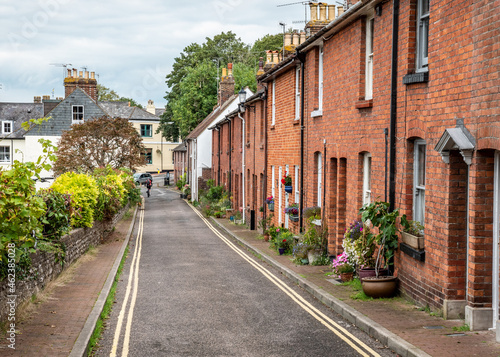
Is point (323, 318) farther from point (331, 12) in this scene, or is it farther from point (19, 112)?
point (19, 112)

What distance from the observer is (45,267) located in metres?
12.0

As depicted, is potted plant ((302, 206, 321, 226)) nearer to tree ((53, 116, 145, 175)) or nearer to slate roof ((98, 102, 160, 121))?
tree ((53, 116, 145, 175))

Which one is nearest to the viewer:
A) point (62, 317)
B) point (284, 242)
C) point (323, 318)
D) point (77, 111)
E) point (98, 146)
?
point (62, 317)

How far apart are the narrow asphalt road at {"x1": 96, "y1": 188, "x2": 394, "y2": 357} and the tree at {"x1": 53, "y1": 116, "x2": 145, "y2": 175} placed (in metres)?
20.5

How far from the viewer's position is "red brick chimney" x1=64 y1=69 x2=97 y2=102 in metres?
52.5

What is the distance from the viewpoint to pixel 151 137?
284 feet

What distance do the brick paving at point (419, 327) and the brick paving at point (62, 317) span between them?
192 inches

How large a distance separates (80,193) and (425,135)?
36.7 feet

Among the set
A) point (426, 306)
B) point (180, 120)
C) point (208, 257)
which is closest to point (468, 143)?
point (426, 306)

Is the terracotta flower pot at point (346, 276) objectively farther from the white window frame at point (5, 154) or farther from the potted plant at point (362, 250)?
the white window frame at point (5, 154)

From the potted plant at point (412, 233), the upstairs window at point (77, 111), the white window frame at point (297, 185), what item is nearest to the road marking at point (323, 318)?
the potted plant at point (412, 233)

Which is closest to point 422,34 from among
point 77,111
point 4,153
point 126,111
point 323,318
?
point 323,318

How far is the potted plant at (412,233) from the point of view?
32.9ft

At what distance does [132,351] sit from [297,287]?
587 cm
